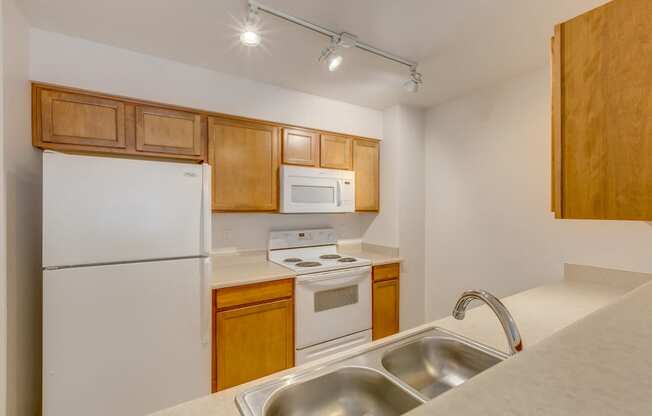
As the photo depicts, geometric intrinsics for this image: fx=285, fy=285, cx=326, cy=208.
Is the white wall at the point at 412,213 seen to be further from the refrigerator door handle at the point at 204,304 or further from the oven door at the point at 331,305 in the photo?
the refrigerator door handle at the point at 204,304

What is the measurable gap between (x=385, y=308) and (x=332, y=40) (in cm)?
223

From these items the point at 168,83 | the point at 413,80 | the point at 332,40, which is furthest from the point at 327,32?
the point at 168,83

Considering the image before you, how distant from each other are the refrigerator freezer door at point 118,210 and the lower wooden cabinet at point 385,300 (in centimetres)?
160

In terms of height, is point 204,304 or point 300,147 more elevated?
point 300,147

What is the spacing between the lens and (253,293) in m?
1.99

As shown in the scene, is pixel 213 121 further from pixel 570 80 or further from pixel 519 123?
pixel 519 123

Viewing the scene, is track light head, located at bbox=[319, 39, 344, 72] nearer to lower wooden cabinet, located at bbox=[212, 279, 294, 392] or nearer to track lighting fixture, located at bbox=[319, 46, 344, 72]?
track lighting fixture, located at bbox=[319, 46, 344, 72]

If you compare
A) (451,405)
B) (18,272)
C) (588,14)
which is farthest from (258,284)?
(588,14)

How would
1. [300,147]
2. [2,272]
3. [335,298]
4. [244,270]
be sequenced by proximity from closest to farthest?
[2,272], [244,270], [335,298], [300,147]

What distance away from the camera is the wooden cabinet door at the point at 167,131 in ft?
6.14

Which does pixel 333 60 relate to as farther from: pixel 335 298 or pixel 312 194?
pixel 335 298

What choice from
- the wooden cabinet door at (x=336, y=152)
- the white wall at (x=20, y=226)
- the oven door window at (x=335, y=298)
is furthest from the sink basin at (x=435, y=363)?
the wooden cabinet door at (x=336, y=152)

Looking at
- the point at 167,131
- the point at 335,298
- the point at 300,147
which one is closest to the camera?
the point at 167,131

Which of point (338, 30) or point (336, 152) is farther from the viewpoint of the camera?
point (336, 152)
